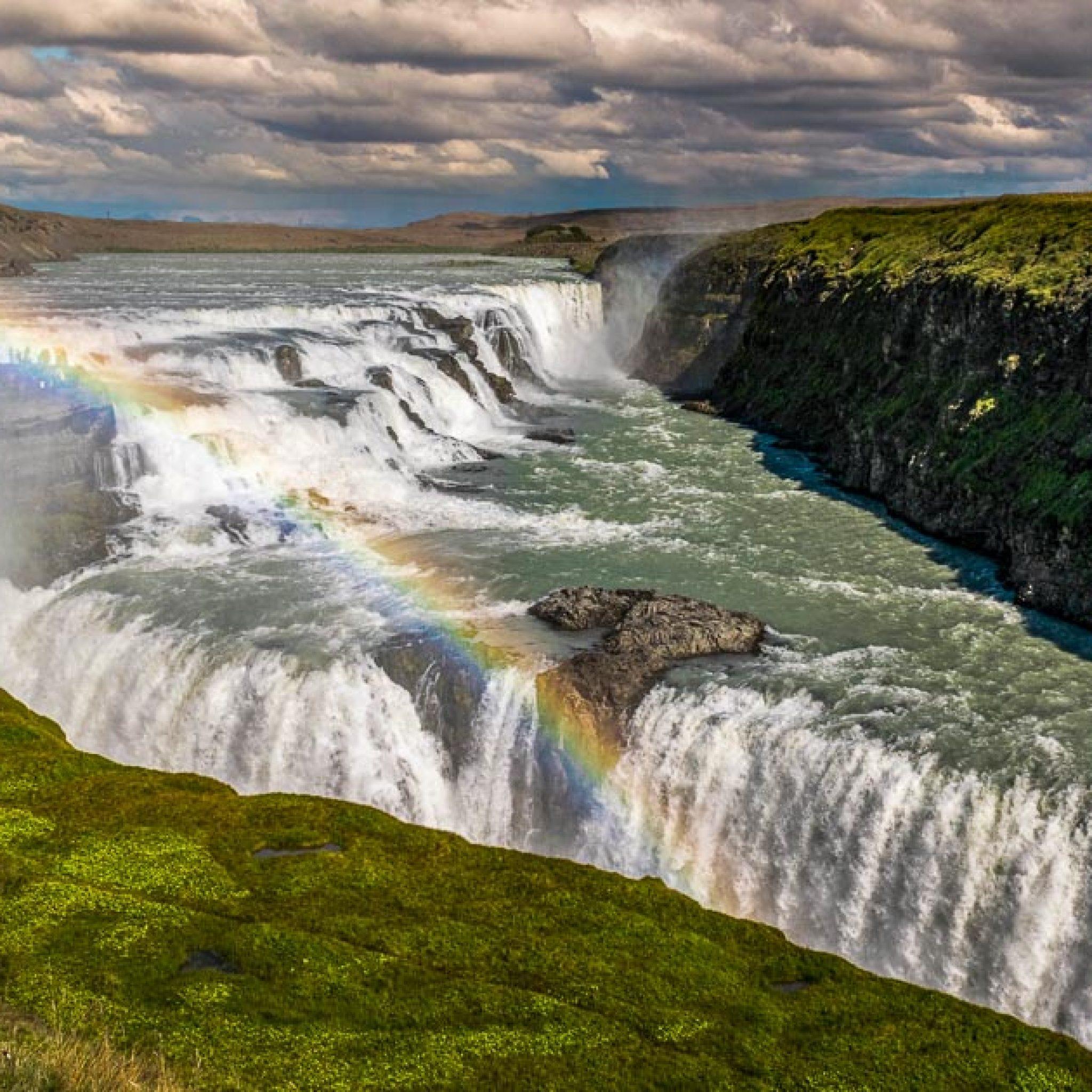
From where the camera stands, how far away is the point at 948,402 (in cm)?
4472

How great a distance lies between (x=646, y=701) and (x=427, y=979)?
13.2 metres

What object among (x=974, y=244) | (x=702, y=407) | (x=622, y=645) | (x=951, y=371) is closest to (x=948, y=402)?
(x=951, y=371)

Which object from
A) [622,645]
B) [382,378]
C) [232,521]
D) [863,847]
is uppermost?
[382,378]

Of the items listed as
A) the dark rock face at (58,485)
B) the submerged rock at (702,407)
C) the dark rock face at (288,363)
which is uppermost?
the dark rock face at (288,363)

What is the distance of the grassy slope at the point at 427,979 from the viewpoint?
13758 mm

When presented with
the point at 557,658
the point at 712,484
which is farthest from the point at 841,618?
the point at 712,484

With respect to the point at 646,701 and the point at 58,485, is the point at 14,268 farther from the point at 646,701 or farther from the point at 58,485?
the point at 646,701

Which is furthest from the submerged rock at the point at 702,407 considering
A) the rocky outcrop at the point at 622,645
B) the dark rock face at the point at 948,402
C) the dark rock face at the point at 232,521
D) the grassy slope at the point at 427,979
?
the grassy slope at the point at 427,979

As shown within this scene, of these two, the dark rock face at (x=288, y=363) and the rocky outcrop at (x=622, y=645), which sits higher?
the dark rock face at (x=288, y=363)

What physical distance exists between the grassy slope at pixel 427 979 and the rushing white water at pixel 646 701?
707 centimetres

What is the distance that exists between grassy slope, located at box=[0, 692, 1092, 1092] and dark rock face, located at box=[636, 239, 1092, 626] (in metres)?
20.3

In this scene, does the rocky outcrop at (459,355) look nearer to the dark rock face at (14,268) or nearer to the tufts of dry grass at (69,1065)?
the tufts of dry grass at (69,1065)

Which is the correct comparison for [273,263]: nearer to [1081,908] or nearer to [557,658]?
[557,658]

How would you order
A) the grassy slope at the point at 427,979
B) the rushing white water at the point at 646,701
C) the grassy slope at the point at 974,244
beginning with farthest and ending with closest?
1. the grassy slope at the point at 974,244
2. the rushing white water at the point at 646,701
3. the grassy slope at the point at 427,979
